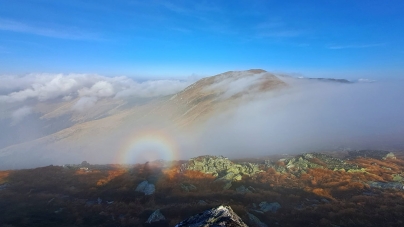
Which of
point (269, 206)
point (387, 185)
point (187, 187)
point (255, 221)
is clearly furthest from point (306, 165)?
point (255, 221)

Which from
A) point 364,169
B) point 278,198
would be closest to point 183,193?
point 278,198

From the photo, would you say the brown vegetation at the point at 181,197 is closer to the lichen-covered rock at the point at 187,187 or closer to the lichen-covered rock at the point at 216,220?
the lichen-covered rock at the point at 187,187

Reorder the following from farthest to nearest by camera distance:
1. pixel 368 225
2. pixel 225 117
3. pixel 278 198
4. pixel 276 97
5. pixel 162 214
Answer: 1. pixel 276 97
2. pixel 225 117
3. pixel 278 198
4. pixel 162 214
5. pixel 368 225

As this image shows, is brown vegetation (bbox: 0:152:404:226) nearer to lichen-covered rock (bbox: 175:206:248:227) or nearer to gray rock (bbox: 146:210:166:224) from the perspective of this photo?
gray rock (bbox: 146:210:166:224)

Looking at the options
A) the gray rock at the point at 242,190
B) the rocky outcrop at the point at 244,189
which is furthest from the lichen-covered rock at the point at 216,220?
the rocky outcrop at the point at 244,189

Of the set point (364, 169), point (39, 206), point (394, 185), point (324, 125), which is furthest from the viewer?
point (324, 125)

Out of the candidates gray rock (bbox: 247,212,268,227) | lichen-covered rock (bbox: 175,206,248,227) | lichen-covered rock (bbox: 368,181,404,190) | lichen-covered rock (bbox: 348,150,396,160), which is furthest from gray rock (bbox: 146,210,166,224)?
lichen-covered rock (bbox: 348,150,396,160)

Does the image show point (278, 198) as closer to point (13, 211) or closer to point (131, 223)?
point (131, 223)
